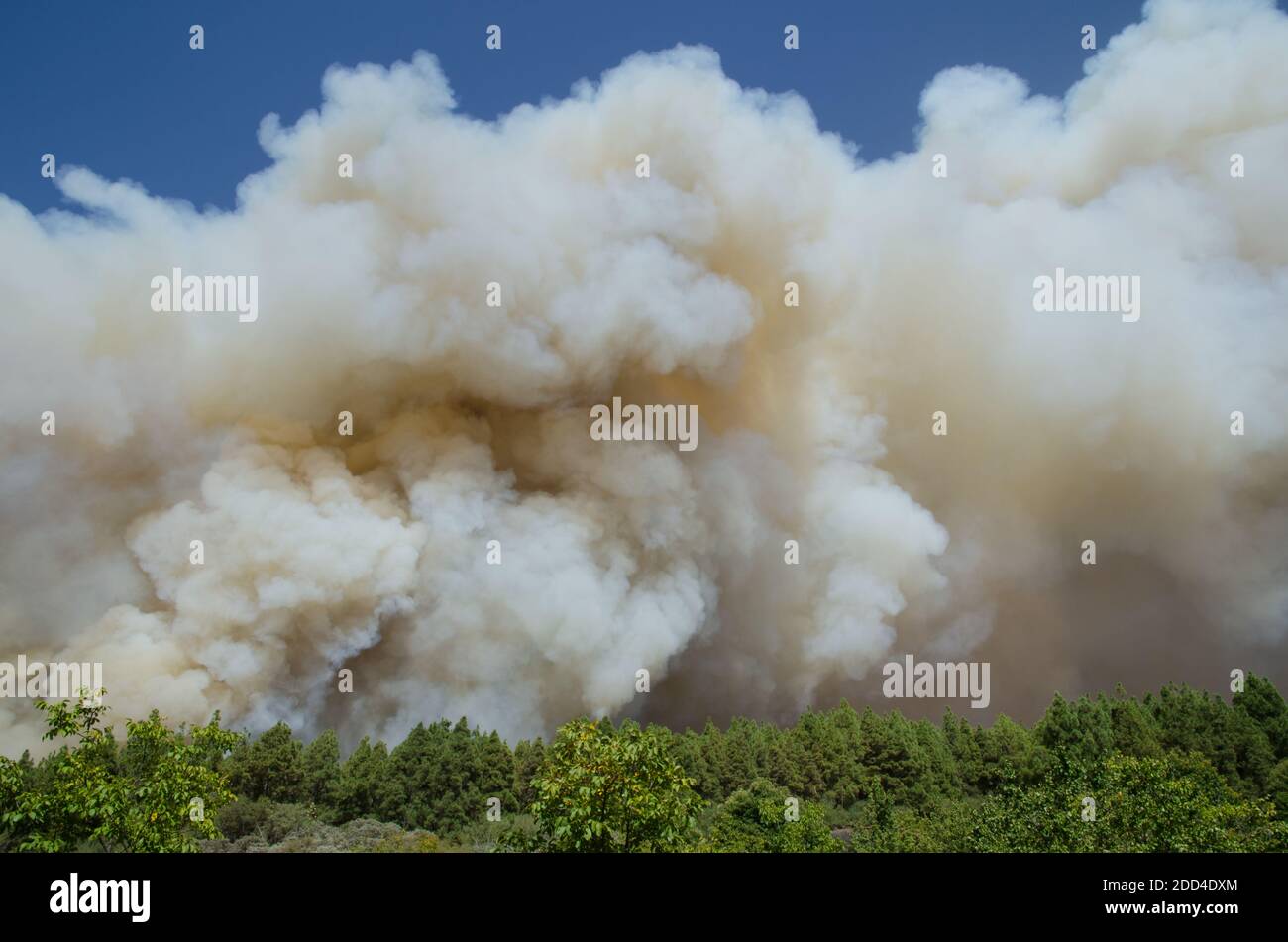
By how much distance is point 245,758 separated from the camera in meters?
36.5

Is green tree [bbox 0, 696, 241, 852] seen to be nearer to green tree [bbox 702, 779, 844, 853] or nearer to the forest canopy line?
the forest canopy line

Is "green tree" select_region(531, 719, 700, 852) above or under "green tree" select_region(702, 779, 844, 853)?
above

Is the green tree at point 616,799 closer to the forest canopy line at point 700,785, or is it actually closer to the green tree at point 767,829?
the forest canopy line at point 700,785

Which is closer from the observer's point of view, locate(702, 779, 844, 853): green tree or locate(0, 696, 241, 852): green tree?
locate(0, 696, 241, 852): green tree

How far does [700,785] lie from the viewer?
139 ft

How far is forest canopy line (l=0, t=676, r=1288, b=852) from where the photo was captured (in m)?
11.5

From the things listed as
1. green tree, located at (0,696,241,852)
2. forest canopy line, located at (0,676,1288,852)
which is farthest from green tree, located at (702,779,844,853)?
green tree, located at (0,696,241,852)

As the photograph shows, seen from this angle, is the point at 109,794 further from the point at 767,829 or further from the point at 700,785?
the point at 700,785

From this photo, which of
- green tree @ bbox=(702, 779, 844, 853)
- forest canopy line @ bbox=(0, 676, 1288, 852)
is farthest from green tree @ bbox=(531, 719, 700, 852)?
green tree @ bbox=(702, 779, 844, 853)

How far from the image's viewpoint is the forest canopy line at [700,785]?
37.8 feet
